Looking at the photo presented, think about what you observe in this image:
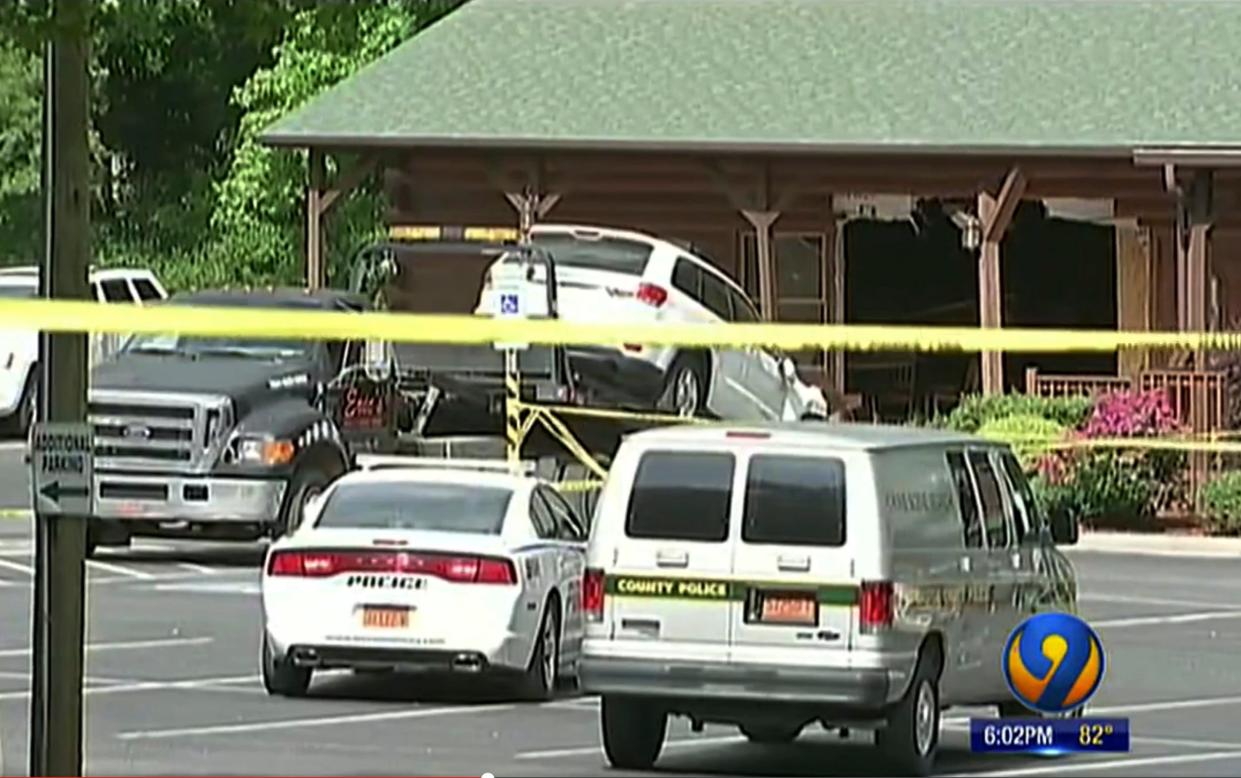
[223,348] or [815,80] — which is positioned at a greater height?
[815,80]

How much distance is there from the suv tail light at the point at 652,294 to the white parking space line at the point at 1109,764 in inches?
511

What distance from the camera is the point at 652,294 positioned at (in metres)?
28.9

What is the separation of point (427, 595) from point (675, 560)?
120 inches

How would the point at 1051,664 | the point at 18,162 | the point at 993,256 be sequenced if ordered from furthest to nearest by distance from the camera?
the point at 18,162 → the point at 993,256 → the point at 1051,664

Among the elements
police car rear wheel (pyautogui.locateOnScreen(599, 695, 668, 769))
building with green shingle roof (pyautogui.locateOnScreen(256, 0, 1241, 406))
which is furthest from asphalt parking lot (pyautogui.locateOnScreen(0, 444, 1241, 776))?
building with green shingle roof (pyautogui.locateOnScreen(256, 0, 1241, 406))

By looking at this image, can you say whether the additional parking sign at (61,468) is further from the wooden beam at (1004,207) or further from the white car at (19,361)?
the white car at (19,361)

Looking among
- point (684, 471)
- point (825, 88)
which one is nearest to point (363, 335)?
point (684, 471)

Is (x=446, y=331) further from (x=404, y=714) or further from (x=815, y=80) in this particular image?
(x=815, y=80)

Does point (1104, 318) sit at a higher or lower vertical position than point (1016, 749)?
higher

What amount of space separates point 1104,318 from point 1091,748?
2051cm

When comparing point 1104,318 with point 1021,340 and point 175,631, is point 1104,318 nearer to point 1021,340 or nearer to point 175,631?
point 175,631

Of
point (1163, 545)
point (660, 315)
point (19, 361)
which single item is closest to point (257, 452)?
point (660, 315)

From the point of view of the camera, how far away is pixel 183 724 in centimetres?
1698

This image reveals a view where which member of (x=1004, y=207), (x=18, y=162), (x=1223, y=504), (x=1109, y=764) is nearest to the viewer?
(x=1109, y=764)
